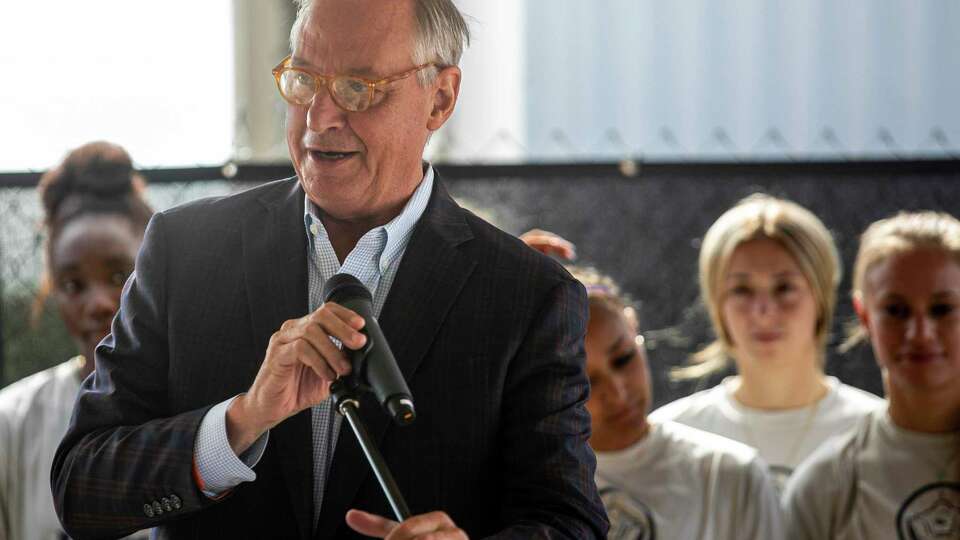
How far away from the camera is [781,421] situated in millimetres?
3107

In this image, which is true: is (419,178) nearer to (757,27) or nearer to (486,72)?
(486,72)

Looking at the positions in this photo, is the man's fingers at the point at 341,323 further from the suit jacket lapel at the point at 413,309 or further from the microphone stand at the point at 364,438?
the suit jacket lapel at the point at 413,309

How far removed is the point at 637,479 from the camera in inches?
107

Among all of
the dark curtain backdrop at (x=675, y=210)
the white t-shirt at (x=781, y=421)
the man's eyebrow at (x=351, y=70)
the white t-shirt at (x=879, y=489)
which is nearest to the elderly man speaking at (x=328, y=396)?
the man's eyebrow at (x=351, y=70)

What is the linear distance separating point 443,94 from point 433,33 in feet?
0.30

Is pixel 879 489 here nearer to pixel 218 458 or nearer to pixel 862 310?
pixel 862 310

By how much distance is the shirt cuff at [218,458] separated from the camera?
151 centimetres

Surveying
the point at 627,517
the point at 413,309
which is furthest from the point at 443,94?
the point at 627,517

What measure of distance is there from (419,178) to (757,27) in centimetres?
420

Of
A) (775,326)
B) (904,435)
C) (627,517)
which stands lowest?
(627,517)

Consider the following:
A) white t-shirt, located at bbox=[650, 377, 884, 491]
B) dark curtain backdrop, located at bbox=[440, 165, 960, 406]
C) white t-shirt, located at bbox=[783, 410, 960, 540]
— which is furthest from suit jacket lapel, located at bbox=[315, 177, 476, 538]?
dark curtain backdrop, located at bbox=[440, 165, 960, 406]

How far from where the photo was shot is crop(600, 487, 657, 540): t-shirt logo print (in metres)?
2.65

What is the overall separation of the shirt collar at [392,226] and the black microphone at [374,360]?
0.73 feet

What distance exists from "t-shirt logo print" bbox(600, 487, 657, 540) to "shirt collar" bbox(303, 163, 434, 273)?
3.59ft
